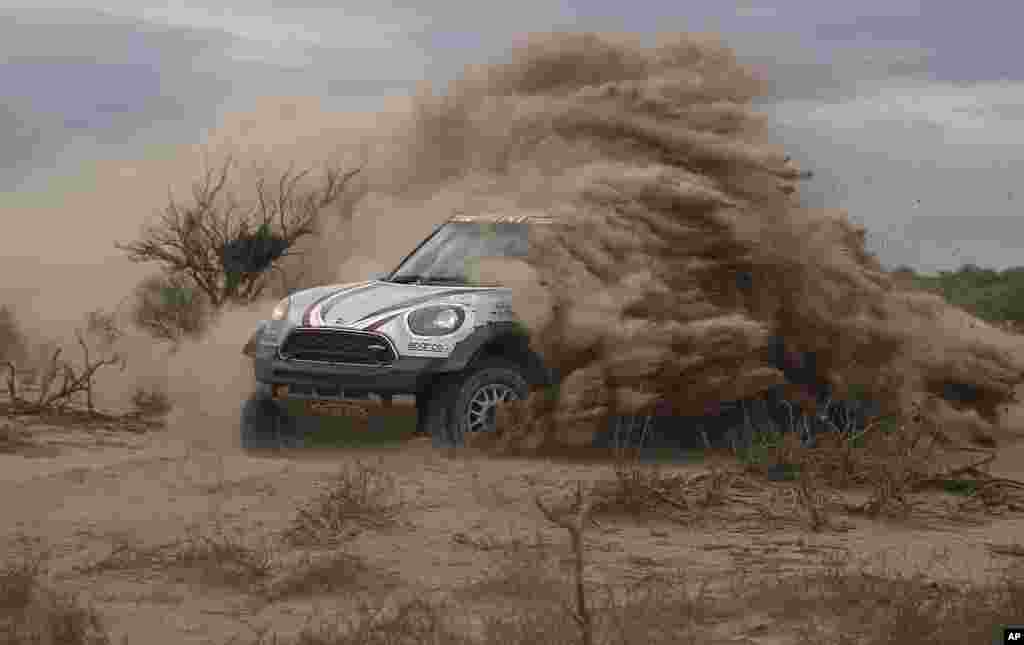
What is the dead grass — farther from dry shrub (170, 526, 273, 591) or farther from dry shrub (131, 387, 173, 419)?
Result: dry shrub (131, 387, 173, 419)

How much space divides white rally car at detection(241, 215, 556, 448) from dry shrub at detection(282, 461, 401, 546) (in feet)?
5.19

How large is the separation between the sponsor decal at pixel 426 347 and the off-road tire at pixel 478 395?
247 millimetres

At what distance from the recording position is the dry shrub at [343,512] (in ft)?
26.9

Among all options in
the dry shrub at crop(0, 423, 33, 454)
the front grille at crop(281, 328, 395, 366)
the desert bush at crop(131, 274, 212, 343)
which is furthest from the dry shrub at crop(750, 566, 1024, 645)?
the desert bush at crop(131, 274, 212, 343)

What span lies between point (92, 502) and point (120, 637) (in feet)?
9.26

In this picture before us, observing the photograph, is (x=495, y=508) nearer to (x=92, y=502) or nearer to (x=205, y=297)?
(x=92, y=502)

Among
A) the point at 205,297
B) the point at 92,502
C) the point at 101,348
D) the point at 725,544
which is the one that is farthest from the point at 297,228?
→ the point at 725,544

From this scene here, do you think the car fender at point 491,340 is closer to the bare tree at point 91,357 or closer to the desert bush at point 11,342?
the bare tree at point 91,357

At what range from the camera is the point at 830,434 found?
10.7 metres

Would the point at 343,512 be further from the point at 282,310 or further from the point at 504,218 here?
the point at 504,218

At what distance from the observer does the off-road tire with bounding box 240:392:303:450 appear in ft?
37.2

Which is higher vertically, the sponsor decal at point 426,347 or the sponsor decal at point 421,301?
the sponsor decal at point 421,301

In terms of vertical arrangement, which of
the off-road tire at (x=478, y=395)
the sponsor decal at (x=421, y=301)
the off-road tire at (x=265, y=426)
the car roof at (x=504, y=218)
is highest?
the car roof at (x=504, y=218)

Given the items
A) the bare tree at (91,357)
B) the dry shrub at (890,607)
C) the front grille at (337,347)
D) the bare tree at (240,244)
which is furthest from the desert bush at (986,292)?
the dry shrub at (890,607)
